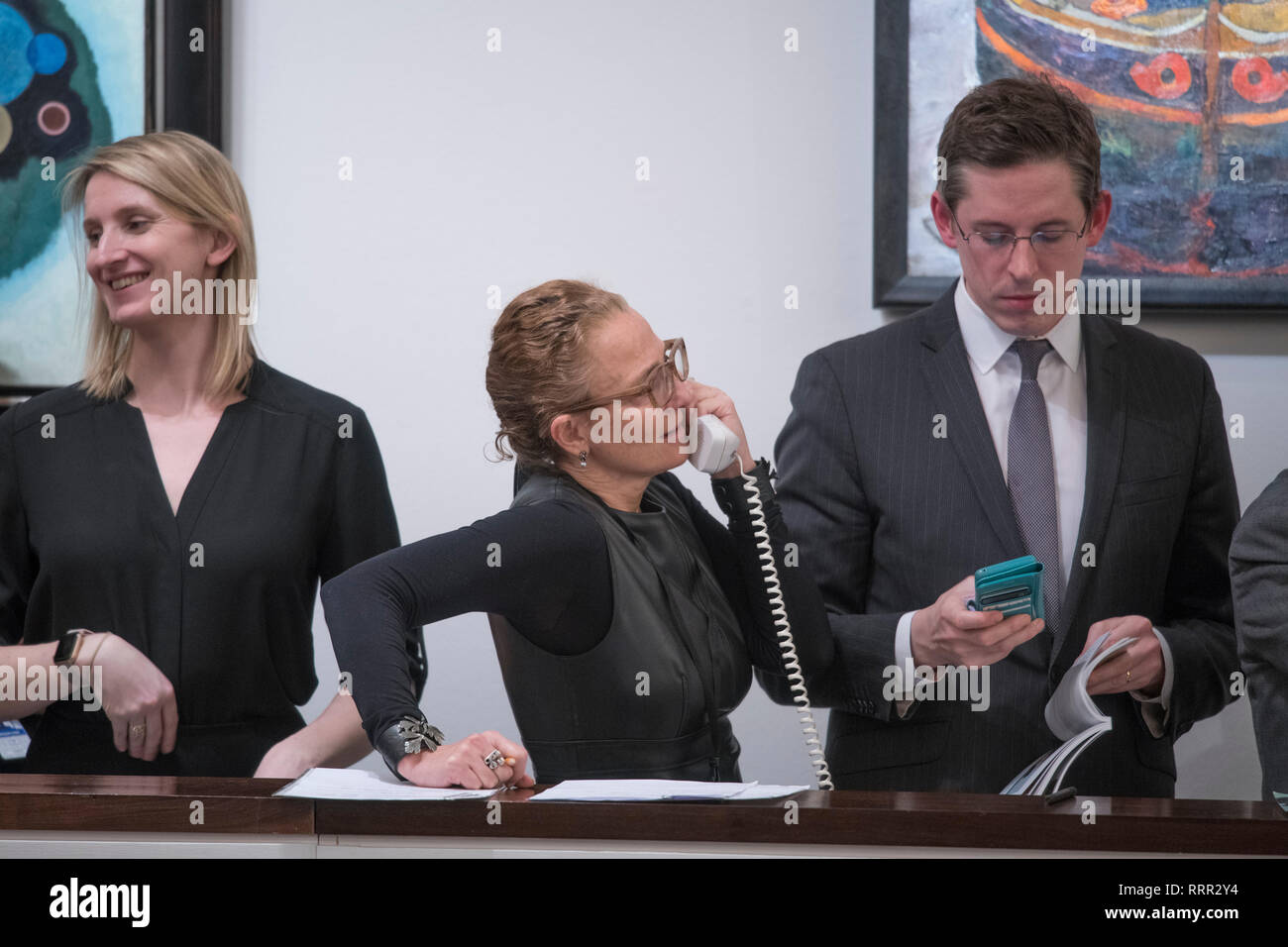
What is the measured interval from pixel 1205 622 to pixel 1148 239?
87cm

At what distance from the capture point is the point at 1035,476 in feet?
6.82

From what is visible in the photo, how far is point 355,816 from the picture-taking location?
127 centimetres

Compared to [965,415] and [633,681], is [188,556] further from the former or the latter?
[965,415]

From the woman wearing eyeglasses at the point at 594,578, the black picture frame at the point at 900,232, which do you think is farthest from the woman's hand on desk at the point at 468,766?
the black picture frame at the point at 900,232

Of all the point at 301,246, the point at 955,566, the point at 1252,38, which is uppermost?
the point at 1252,38

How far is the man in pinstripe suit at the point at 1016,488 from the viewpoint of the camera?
6.65 feet

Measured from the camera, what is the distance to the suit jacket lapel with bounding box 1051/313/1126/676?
6.64 feet

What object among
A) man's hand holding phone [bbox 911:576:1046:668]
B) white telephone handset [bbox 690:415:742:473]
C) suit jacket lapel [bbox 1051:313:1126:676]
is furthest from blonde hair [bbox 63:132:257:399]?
suit jacket lapel [bbox 1051:313:1126:676]
